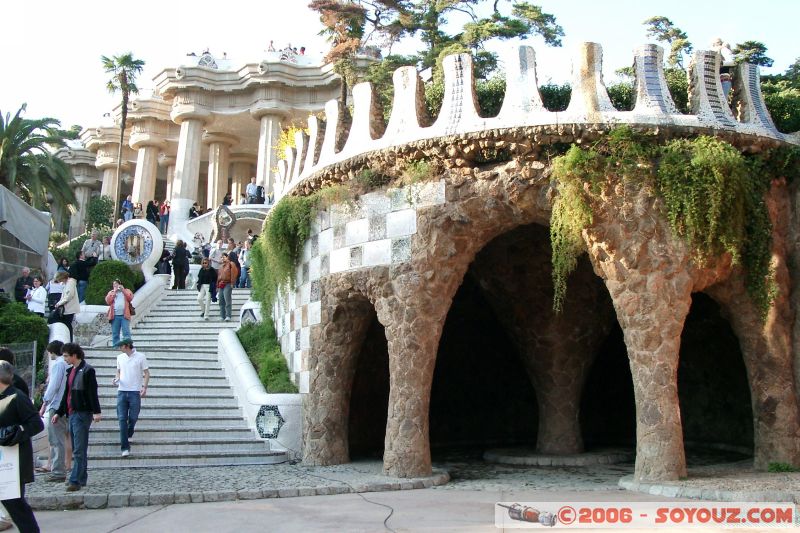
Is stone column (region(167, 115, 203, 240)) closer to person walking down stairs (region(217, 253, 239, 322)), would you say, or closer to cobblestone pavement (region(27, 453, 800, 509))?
person walking down stairs (region(217, 253, 239, 322))

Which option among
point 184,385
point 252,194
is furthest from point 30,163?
point 184,385

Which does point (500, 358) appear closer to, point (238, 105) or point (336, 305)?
point (336, 305)

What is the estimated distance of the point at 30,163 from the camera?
27.0 metres

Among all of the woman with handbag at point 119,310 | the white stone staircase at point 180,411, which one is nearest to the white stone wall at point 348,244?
the white stone staircase at point 180,411

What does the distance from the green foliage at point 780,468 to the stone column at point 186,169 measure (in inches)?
1139

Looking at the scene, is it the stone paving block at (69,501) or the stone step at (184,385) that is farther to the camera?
the stone step at (184,385)

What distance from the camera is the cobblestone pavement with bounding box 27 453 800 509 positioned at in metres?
8.08

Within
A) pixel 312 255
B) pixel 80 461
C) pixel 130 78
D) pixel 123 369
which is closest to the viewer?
pixel 80 461

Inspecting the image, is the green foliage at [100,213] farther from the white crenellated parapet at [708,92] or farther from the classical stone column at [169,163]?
the white crenellated parapet at [708,92]

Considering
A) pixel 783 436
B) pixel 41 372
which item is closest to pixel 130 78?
pixel 41 372

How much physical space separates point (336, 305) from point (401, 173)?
6.77 ft

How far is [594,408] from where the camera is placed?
1474 cm

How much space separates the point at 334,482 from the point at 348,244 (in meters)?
3.33

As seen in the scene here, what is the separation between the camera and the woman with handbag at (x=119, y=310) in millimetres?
13945
